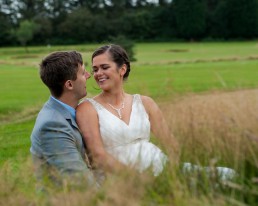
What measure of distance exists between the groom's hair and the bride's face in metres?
0.48

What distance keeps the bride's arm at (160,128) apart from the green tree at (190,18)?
81.3 metres

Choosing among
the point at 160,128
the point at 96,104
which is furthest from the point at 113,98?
the point at 160,128

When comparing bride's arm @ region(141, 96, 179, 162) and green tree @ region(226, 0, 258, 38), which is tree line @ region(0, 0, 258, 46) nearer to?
green tree @ region(226, 0, 258, 38)

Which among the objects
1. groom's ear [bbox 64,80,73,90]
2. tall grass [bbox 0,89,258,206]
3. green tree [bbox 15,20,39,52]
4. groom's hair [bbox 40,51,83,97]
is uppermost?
groom's hair [bbox 40,51,83,97]

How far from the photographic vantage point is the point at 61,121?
4188mm

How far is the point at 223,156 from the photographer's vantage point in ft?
12.1

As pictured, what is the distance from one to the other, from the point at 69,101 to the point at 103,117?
0.36 m

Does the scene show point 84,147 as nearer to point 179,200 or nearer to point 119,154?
point 119,154

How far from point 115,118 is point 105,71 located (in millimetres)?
449

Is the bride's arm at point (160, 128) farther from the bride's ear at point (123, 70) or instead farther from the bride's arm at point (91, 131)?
the bride's arm at point (91, 131)

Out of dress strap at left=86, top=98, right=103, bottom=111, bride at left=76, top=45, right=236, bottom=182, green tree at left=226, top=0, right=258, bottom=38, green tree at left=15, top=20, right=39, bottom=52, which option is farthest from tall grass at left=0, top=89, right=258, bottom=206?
green tree at left=226, top=0, right=258, bottom=38

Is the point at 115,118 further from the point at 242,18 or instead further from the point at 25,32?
the point at 242,18

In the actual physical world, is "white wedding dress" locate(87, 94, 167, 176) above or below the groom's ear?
below

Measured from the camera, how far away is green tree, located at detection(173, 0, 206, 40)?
85.4 meters
